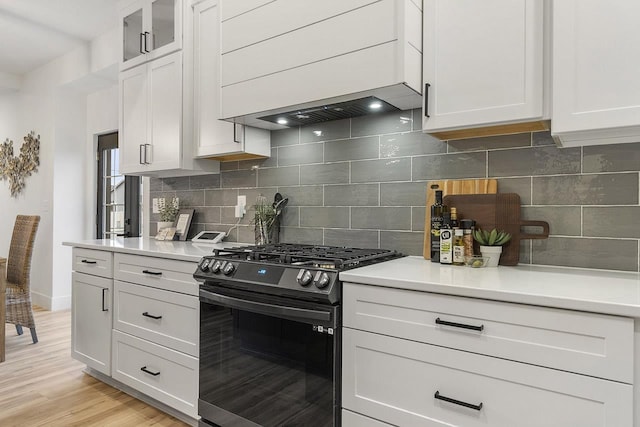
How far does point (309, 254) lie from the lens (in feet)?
6.14

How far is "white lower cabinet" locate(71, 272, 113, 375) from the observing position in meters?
2.61

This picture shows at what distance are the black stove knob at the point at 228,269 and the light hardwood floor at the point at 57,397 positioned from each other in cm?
105

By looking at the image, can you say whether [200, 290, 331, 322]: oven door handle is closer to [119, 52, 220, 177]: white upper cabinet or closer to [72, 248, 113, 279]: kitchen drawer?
[72, 248, 113, 279]: kitchen drawer

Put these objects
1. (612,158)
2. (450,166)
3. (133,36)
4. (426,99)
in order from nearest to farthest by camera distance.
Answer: (612,158) → (426,99) → (450,166) → (133,36)

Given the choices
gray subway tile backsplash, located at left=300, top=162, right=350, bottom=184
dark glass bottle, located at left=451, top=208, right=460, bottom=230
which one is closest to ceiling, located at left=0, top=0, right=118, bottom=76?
gray subway tile backsplash, located at left=300, top=162, right=350, bottom=184

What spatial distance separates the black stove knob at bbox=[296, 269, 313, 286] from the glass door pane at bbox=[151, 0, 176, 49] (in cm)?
204

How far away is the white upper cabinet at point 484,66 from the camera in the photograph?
1.50 metres

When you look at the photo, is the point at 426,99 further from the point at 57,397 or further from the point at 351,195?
the point at 57,397

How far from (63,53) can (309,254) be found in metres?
4.28

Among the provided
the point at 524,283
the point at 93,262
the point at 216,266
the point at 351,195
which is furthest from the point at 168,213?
the point at 524,283

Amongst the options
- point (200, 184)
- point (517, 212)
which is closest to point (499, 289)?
point (517, 212)

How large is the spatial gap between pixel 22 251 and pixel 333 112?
3.15 meters

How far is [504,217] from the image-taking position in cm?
180

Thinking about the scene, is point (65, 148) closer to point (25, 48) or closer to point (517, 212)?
point (25, 48)
